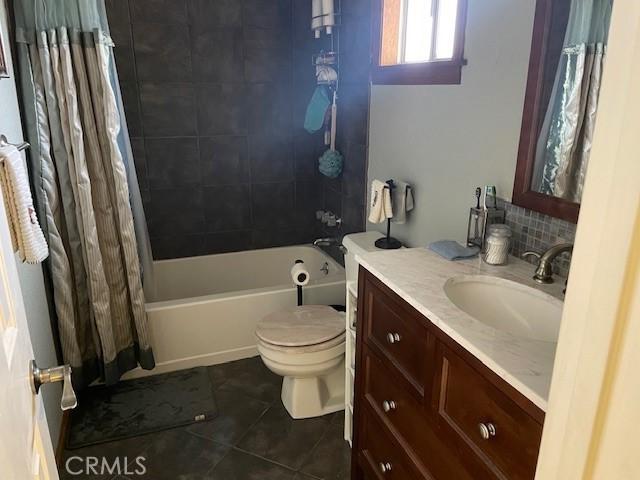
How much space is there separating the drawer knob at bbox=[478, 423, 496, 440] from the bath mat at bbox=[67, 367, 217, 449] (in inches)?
62.3

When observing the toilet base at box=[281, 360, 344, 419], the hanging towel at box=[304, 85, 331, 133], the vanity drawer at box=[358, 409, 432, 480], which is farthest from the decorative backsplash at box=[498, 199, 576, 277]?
the hanging towel at box=[304, 85, 331, 133]

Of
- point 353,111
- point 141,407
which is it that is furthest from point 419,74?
point 141,407

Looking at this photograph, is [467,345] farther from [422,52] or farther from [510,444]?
[422,52]

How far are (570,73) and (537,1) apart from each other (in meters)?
0.24

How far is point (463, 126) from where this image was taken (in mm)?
1849

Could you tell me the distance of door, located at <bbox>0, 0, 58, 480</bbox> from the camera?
0.69 meters

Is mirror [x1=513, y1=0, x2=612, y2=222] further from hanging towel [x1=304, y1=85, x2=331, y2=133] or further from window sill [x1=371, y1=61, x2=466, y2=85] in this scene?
hanging towel [x1=304, y1=85, x2=331, y2=133]

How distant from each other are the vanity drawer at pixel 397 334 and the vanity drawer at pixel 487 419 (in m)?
0.10

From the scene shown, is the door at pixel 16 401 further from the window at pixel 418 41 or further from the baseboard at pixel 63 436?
the window at pixel 418 41

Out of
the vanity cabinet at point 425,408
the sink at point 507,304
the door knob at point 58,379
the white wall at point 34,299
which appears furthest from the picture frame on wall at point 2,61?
the sink at point 507,304

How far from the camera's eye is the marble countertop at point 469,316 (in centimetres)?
101

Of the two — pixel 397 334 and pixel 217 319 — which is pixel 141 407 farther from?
pixel 397 334

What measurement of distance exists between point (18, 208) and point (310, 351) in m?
1.28

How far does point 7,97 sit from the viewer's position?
1838 millimetres
